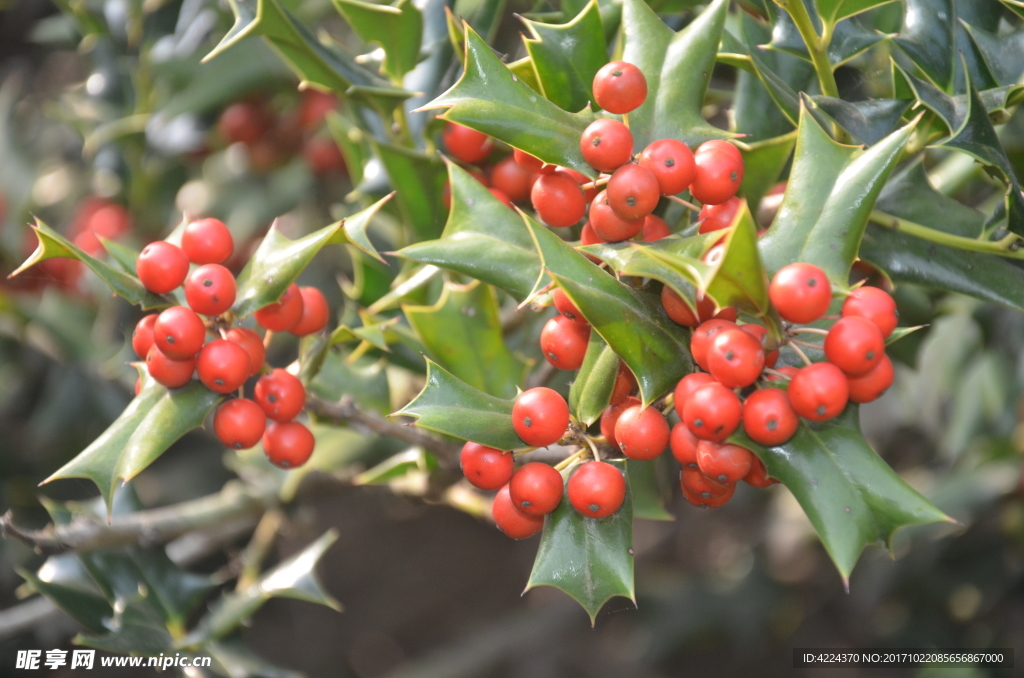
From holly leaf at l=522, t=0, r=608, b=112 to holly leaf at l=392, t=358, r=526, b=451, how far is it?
0.37 m

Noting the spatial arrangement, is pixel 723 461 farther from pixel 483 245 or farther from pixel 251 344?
pixel 251 344

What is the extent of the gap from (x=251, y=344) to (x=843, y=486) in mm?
691

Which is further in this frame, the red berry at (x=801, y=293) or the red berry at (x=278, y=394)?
the red berry at (x=278, y=394)

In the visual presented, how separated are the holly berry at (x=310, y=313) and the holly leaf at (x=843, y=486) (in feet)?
1.99

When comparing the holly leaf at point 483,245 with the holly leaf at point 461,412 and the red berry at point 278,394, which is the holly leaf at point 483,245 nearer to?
the holly leaf at point 461,412

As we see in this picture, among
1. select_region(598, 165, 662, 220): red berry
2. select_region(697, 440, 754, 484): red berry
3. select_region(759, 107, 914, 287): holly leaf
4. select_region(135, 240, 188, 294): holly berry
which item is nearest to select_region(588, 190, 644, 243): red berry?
select_region(598, 165, 662, 220): red berry

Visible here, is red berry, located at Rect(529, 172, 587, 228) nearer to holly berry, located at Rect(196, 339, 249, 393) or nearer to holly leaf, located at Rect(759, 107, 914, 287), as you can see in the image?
holly leaf, located at Rect(759, 107, 914, 287)

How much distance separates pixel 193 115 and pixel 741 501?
1.91m

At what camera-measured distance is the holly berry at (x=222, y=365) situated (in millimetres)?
890

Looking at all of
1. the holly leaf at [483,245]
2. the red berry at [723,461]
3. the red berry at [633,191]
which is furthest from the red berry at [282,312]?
the red berry at [723,461]

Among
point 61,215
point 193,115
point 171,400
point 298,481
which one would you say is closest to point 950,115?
point 171,400

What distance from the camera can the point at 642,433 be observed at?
79 cm

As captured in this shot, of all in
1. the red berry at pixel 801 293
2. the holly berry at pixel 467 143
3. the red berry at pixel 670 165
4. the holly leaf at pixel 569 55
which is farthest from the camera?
the holly berry at pixel 467 143

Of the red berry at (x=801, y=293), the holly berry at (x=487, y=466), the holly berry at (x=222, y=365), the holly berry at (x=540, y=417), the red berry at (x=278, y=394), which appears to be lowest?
the red berry at (x=278, y=394)
